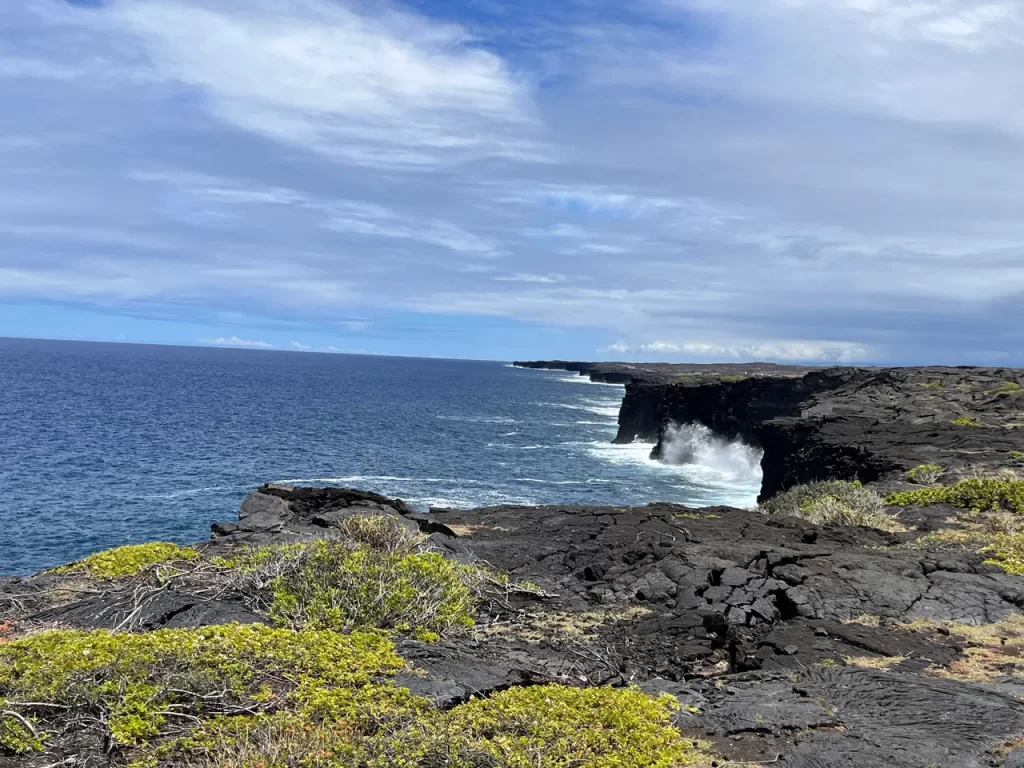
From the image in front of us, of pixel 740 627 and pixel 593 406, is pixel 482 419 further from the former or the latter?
pixel 740 627

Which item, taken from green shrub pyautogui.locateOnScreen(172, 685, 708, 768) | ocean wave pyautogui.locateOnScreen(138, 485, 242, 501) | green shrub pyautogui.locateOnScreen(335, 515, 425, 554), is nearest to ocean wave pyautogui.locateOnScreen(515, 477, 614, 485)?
ocean wave pyautogui.locateOnScreen(138, 485, 242, 501)

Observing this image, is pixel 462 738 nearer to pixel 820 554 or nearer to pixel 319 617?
pixel 319 617

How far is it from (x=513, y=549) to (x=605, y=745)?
28.6ft

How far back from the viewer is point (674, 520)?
16.4 metres

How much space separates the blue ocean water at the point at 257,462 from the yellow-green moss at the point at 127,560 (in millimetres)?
15966

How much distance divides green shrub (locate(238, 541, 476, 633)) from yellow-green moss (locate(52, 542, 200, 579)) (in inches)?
55.2

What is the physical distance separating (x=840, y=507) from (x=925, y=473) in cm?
583

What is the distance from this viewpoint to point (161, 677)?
6363 millimetres

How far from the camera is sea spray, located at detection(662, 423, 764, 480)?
182 feet

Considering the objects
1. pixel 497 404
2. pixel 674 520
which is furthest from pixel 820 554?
pixel 497 404

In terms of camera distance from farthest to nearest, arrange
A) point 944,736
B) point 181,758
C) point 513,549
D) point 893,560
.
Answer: point 513,549 → point 893,560 → point 944,736 → point 181,758

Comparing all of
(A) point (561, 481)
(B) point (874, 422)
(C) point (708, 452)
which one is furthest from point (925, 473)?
(C) point (708, 452)

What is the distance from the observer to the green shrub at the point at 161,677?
5871 millimetres

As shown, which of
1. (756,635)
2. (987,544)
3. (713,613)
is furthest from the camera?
(987,544)
